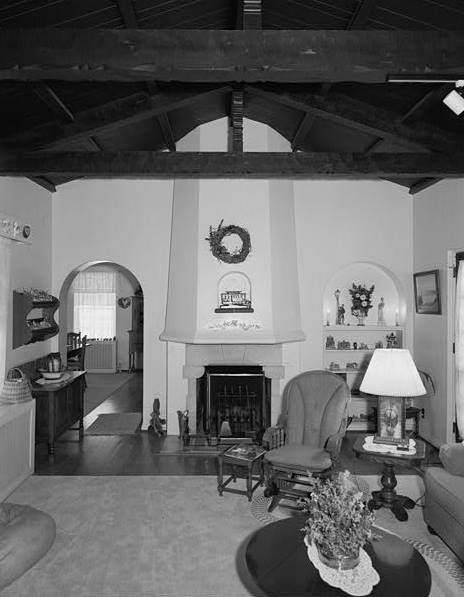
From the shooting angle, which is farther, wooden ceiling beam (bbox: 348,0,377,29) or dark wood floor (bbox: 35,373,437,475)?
dark wood floor (bbox: 35,373,437,475)

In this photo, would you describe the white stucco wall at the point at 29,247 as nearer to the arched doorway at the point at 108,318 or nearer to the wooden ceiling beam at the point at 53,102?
the wooden ceiling beam at the point at 53,102

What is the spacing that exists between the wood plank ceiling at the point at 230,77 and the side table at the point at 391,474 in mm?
2833

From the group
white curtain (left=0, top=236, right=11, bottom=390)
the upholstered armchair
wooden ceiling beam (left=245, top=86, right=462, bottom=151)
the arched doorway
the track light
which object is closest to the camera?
the track light

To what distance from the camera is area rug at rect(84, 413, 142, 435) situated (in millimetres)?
6918

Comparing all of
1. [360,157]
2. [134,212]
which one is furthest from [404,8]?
[134,212]

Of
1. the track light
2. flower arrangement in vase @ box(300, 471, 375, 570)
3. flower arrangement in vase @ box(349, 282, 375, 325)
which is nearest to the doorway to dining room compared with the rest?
flower arrangement in vase @ box(349, 282, 375, 325)

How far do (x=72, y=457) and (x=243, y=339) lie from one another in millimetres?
2569

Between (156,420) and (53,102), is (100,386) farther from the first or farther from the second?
(53,102)

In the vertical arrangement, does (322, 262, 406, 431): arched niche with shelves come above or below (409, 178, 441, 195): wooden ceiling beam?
below

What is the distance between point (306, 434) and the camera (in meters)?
4.95

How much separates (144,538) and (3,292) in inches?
117

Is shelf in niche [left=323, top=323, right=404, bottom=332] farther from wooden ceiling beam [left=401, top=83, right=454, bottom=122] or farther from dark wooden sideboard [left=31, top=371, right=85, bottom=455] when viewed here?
dark wooden sideboard [left=31, top=371, right=85, bottom=455]

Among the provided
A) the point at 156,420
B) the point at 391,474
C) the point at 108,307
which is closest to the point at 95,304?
the point at 108,307

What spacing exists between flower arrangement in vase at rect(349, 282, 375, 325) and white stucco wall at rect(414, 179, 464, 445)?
0.73 meters
